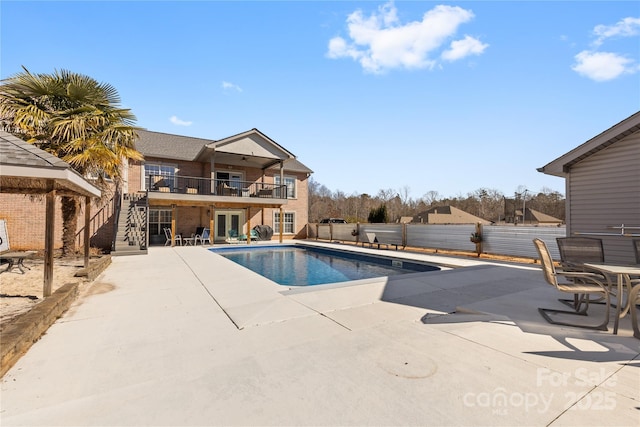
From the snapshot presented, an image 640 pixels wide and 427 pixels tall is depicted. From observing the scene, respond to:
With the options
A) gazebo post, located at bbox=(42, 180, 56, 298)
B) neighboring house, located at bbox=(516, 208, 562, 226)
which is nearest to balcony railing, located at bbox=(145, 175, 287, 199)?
gazebo post, located at bbox=(42, 180, 56, 298)

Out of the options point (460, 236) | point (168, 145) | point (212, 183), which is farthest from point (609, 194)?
point (168, 145)

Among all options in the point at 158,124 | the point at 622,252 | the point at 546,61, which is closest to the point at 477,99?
the point at 546,61

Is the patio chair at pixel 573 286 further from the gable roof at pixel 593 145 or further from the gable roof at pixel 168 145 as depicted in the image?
the gable roof at pixel 168 145

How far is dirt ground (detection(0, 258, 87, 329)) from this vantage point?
4.46 meters

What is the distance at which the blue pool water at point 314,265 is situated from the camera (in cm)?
917

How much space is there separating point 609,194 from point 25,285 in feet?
43.0

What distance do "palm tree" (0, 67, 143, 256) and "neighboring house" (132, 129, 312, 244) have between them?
13.8 feet

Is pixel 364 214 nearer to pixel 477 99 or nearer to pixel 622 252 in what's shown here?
pixel 477 99

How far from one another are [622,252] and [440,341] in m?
6.15

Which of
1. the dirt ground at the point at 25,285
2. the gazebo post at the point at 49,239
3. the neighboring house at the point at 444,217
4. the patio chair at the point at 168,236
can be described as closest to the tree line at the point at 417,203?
the neighboring house at the point at 444,217

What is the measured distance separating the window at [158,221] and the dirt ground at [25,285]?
7.68 meters

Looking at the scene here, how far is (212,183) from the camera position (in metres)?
15.3

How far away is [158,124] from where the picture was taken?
18.6 metres

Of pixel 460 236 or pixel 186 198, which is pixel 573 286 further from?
pixel 186 198
